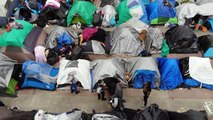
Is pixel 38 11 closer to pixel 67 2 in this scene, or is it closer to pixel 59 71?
pixel 67 2

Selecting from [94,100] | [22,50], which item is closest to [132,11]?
[94,100]

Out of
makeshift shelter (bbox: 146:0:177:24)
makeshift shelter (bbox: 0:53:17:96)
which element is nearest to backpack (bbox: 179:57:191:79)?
makeshift shelter (bbox: 146:0:177:24)

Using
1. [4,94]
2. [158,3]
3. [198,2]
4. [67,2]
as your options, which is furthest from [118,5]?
[4,94]

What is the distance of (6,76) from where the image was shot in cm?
904

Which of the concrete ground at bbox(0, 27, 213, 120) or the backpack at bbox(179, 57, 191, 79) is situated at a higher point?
the backpack at bbox(179, 57, 191, 79)

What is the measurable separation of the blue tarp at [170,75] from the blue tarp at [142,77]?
406mm

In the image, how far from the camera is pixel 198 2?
41.7 ft

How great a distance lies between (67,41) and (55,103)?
307 cm

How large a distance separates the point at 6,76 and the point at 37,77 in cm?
106

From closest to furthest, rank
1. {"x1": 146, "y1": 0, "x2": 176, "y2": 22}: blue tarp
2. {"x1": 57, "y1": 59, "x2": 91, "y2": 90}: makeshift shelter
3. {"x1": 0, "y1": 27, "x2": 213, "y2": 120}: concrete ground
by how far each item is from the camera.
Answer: {"x1": 0, "y1": 27, "x2": 213, "y2": 120}: concrete ground → {"x1": 57, "y1": 59, "x2": 91, "y2": 90}: makeshift shelter → {"x1": 146, "y1": 0, "x2": 176, "y2": 22}: blue tarp

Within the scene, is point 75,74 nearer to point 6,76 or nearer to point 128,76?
point 128,76

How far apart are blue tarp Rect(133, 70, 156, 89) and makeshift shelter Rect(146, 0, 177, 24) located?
13.3 feet

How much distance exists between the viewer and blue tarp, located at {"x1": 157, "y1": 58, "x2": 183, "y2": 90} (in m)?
9.07

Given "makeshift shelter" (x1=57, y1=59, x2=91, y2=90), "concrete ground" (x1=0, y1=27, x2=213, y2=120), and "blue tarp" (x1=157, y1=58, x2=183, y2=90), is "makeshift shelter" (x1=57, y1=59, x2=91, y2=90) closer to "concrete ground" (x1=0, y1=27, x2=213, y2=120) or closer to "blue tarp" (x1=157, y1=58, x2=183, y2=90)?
"concrete ground" (x1=0, y1=27, x2=213, y2=120)
